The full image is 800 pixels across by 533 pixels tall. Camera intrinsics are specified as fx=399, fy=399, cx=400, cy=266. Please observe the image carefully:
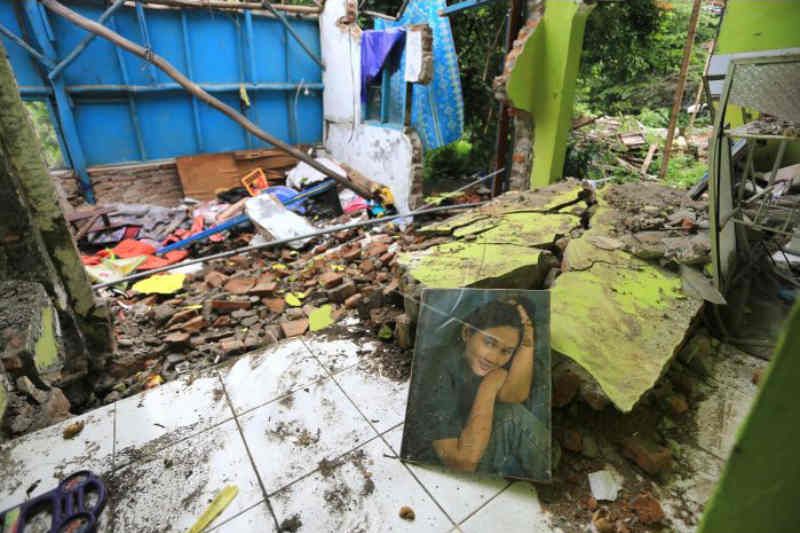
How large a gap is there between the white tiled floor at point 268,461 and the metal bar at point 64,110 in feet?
19.7

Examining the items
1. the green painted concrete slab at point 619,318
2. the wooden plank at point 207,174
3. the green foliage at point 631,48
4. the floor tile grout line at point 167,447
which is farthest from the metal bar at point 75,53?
the green foliage at point 631,48

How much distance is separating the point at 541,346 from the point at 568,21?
376cm

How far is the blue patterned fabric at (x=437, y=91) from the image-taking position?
17.6ft

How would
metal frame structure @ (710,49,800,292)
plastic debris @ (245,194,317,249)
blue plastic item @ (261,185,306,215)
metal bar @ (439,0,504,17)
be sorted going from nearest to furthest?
metal frame structure @ (710,49,800,292), metal bar @ (439,0,504,17), plastic debris @ (245,194,317,249), blue plastic item @ (261,185,306,215)

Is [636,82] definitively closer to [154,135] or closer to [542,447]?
[542,447]

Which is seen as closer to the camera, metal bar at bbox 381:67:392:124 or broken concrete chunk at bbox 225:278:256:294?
broken concrete chunk at bbox 225:278:256:294

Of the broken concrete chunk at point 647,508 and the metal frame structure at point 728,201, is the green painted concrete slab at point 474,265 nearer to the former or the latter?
the metal frame structure at point 728,201

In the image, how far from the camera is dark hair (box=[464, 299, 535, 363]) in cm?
204

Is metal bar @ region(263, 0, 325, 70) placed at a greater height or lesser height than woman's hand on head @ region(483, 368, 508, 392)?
greater

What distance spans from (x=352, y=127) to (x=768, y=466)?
23.5 ft

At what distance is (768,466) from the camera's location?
0.55 metres

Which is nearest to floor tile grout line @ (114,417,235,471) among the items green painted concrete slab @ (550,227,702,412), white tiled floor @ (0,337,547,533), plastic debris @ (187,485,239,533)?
white tiled floor @ (0,337,547,533)

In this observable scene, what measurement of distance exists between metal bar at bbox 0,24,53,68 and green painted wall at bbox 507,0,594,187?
6.69 metres

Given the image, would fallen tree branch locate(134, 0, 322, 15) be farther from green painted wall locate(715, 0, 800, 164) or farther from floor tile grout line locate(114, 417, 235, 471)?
floor tile grout line locate(114, 417, 235, 471)
